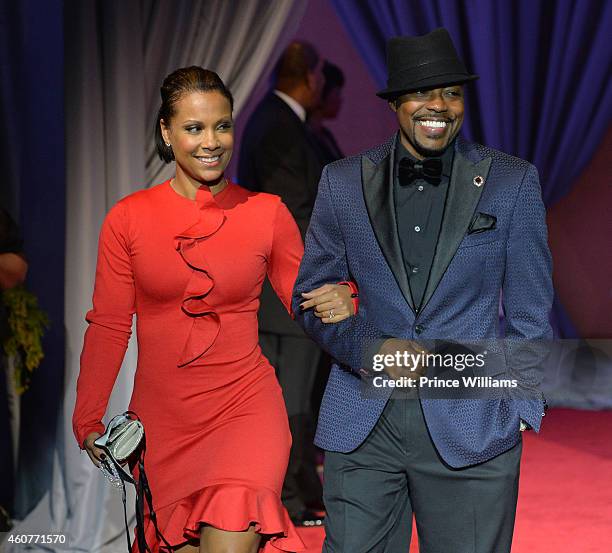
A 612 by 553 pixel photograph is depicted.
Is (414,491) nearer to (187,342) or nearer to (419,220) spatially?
(419,220)

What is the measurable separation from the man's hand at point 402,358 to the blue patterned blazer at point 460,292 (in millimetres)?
29

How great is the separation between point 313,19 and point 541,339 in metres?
4.26

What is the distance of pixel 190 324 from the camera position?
11.1ft

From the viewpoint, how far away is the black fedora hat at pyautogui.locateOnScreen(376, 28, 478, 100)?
295cm

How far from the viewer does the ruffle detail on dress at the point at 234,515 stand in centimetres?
320

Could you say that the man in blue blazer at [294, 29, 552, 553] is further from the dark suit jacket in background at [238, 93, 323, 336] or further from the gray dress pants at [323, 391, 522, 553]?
the dark suit jacket in background at [238, 93, 323, 336]

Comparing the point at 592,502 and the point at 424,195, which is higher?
the point at 424,195

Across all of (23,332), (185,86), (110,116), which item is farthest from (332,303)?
(23,332)

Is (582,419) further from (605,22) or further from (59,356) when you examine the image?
(59,356)

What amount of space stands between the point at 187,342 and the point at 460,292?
2.82 feet

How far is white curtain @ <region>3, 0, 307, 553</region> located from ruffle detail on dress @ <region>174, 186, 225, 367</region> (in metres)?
1.61

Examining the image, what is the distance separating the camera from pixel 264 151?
529cm

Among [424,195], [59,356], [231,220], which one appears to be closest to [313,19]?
[59,356]

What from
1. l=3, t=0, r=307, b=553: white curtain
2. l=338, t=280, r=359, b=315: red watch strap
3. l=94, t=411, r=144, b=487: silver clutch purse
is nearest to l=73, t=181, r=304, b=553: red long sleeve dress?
l=94, t=411, r=144, b=487: silver clutch purse
